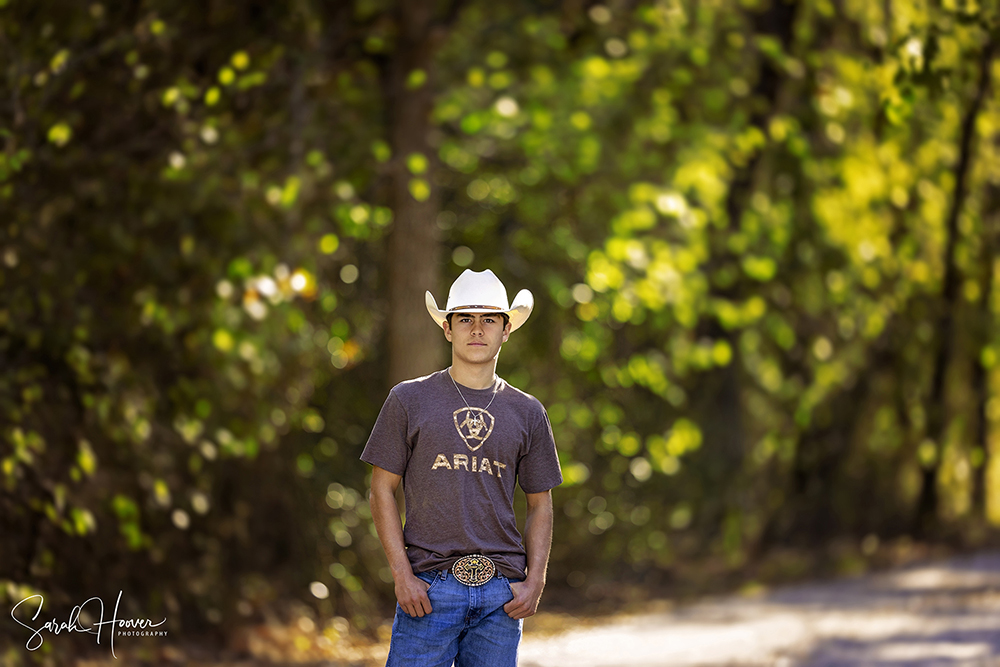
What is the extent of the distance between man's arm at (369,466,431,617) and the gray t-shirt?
0.16ft

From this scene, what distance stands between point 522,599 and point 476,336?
2.58ft

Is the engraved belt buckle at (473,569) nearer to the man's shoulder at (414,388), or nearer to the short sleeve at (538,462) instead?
the short sleeve at (538,462)

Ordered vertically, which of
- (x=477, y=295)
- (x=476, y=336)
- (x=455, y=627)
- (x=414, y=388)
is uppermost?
(x=477, y=295)

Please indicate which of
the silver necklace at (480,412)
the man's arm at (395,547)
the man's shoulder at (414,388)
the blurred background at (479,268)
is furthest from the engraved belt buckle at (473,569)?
the blurred background at (479,268)

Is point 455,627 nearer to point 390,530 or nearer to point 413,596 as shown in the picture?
point 413,596

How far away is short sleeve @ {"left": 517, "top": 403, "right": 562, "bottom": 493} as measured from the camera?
152 inches

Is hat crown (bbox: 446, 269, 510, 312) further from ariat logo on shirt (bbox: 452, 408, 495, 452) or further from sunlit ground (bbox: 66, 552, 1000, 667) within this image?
sunlit ground (bbox: 66, 552, 1000, 667)

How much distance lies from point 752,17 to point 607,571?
5315 millimetres

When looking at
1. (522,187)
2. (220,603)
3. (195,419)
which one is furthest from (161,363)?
(522,187)

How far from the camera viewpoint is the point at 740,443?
452 inches

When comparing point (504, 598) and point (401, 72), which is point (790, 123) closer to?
point (401, 72)

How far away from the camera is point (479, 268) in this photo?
933 cm
